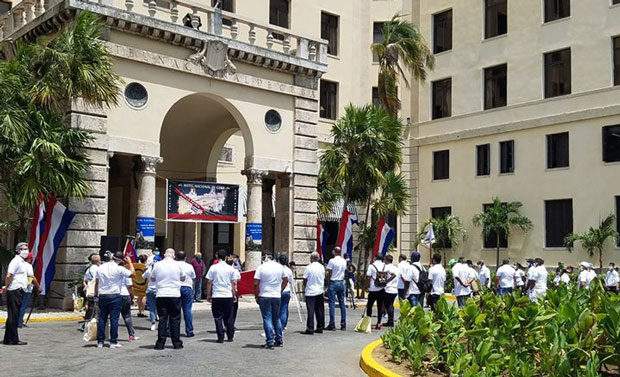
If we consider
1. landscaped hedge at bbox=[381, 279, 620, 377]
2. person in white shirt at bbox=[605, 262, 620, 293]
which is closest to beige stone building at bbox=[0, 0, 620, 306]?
person in white shirt at bbox=[605, 262, 620, 293]

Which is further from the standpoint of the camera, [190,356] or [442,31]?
[442,31]

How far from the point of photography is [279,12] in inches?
1374

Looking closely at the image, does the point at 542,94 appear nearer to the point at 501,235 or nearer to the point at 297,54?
the point at 501,235

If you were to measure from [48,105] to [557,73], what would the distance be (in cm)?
2172

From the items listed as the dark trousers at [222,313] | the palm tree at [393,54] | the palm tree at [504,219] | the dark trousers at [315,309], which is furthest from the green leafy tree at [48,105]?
the palm tree at [504,219]

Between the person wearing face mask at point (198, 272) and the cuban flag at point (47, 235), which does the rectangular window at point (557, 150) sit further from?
the cuban flag at point (47, 235)

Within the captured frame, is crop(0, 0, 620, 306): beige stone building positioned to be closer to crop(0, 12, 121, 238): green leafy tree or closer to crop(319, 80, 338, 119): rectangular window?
crop(319, 80, 338, 119): rectangular window

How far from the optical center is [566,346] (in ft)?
28.6

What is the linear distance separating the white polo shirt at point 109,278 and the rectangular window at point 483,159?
24.6 m

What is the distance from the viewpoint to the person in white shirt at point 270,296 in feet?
46.9

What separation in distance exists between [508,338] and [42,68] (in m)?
15.0

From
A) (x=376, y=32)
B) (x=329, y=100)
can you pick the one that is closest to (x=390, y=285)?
(x=329, y=100)

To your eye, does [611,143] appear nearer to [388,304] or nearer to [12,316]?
[388,304]

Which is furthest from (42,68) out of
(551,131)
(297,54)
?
(551,131)
